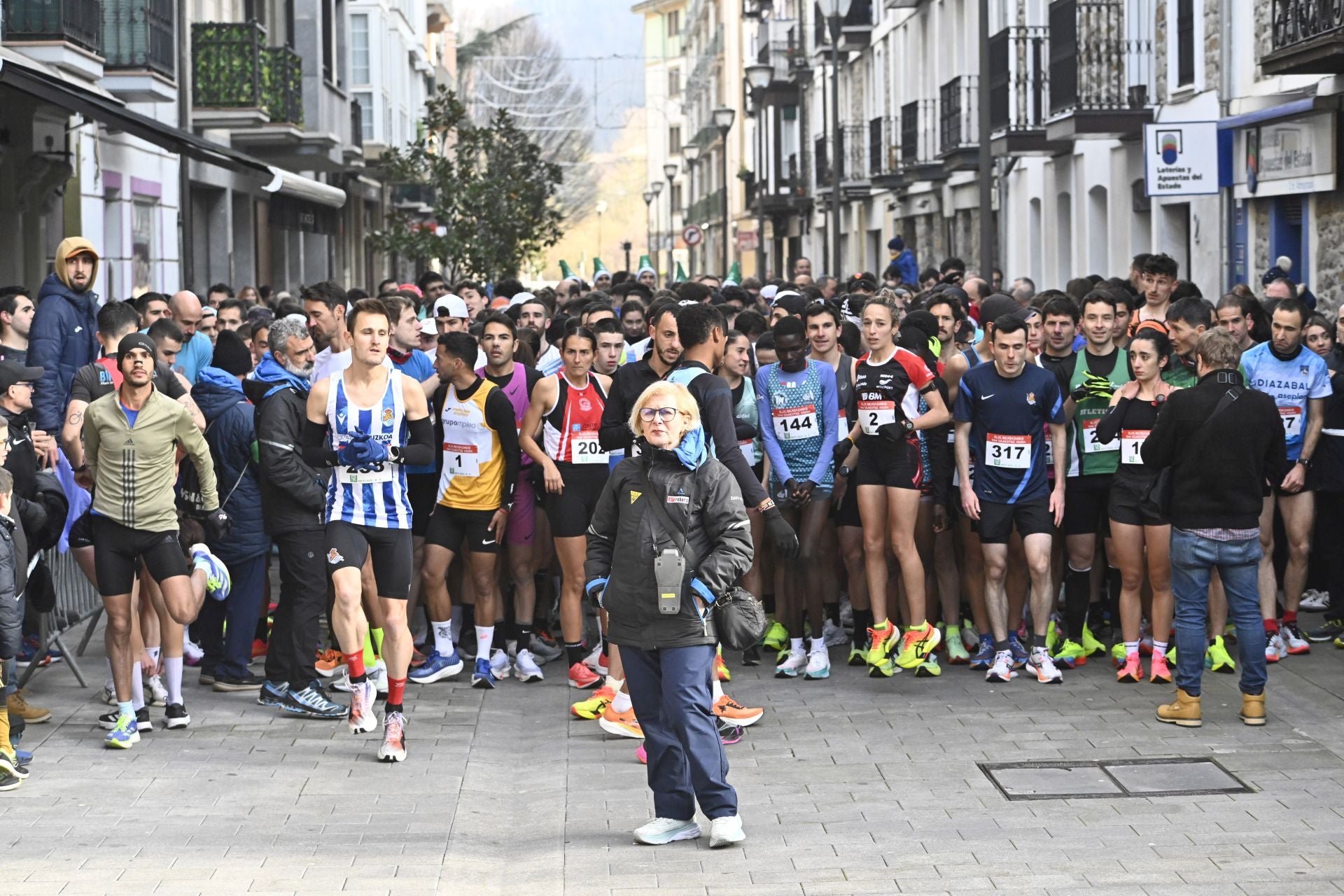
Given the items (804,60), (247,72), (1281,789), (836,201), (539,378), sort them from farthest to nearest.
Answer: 1. (804,60)
2. (836,201)
3. (247,72)
4. (539,378)
5. (1281,789)

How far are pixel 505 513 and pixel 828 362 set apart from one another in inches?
76.1

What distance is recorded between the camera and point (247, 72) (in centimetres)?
2795

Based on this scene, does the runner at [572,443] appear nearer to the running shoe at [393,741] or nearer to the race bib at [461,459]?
the race bib at [461,459]

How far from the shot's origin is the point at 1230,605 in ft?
28.8

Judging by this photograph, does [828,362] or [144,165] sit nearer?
[828,362]

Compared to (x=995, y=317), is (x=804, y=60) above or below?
above

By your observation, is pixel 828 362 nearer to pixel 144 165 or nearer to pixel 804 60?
pixel 144 165

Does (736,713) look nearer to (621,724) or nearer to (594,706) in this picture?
(621,724)

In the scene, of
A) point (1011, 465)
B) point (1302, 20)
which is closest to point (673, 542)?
point (1011, 465)

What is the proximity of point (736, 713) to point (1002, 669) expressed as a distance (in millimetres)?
1702

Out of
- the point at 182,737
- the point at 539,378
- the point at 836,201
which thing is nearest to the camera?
the point at 182,737

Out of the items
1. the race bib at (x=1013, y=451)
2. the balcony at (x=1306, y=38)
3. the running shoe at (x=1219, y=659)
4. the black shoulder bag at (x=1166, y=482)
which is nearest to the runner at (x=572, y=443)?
the race bib at (x=1013, y=451)

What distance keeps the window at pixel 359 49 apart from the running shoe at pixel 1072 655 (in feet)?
123

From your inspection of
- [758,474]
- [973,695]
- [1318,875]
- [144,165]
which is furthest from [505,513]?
[144,165]
